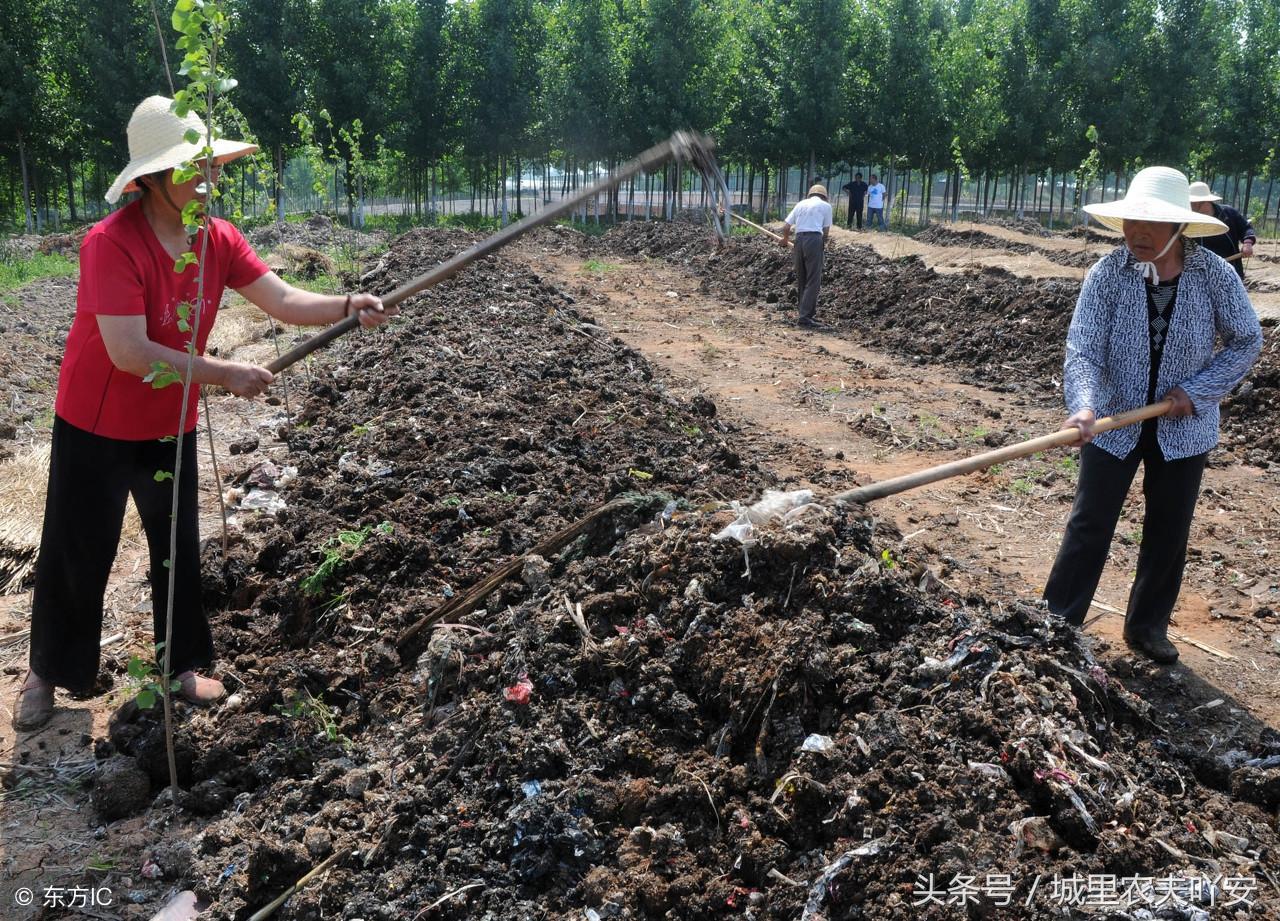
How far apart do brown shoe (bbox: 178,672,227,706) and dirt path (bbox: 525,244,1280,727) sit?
2676 millimetres

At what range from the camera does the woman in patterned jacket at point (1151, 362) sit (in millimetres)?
3785

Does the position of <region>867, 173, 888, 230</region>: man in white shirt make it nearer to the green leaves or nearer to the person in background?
the person in background

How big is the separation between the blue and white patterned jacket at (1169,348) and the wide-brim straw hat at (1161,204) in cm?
16

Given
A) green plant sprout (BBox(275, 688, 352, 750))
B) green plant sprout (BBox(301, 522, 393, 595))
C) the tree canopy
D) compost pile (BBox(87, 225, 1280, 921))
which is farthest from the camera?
the tree canopy

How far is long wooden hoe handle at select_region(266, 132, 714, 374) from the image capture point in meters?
3.67

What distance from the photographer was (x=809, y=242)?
13016 millimetres

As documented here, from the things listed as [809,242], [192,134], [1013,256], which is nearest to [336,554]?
[192,134]

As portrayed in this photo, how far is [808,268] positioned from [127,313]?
11103 mm

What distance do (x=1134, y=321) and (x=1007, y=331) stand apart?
7.48 m

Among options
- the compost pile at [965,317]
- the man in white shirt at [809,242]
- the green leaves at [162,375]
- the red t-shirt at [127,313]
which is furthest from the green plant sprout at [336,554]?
the man in white shirt at [809,242]

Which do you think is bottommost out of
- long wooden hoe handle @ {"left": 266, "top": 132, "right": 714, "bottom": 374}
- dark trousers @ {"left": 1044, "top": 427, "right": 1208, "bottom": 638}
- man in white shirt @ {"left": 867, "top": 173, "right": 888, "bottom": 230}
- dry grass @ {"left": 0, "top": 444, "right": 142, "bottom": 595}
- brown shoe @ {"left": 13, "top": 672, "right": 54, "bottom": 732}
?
brown shoe @ {"left": 13, "top": 672, "right": 54, "bottom": 732}

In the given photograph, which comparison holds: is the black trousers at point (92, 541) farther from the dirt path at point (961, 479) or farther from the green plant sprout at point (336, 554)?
the dirt path at point (961, 479)

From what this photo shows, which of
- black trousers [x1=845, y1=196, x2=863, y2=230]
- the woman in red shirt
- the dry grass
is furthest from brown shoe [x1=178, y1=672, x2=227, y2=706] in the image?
black trousers [x1=845, y1=196, x2=863, y2=230]

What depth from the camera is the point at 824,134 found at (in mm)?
31844
